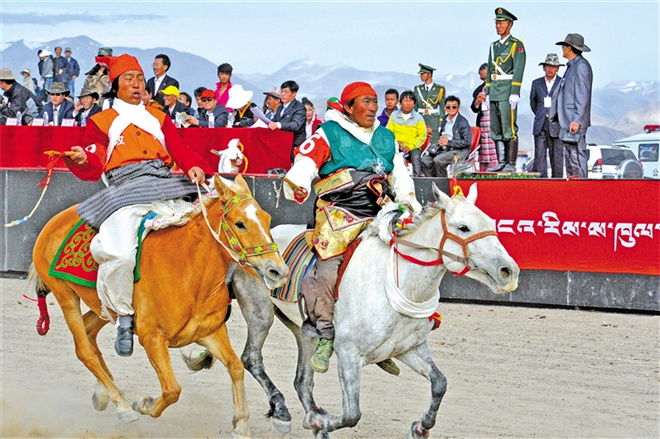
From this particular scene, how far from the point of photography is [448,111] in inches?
544

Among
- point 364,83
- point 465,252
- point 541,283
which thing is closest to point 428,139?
point 541,283

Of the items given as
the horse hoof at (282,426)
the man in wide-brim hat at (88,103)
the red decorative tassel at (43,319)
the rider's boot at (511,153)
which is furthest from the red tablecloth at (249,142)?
the horse hoof at (282,426)

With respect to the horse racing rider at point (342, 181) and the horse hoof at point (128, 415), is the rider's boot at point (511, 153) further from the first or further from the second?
the horse hoof at point (128, 415)

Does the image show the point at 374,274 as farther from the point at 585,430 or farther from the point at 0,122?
the point at 0,122

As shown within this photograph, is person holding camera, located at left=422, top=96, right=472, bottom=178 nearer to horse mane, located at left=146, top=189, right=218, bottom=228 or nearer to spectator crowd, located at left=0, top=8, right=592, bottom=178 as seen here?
spectator crowd, located at left=0, top=8, right=592, bottom=178

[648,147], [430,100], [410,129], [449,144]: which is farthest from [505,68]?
[648,147]

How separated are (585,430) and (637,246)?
423 centimetres

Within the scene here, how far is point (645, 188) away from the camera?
35.9 feet

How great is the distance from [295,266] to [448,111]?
A: 7353mm

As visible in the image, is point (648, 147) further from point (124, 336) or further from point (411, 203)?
point (124, 336)

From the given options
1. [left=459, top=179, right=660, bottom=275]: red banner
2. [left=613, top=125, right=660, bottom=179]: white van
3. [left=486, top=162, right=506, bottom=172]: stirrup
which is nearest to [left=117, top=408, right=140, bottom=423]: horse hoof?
[left=459, top=179, right=660, bottom=275]: red banner

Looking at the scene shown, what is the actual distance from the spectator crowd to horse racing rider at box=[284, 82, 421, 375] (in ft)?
13.5

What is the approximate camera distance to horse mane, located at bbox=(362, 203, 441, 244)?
21.1 feet

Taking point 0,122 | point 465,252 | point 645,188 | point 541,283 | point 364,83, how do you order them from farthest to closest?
point 0,122
point 541,283
point 645,188
point 364,83
point 465,252
